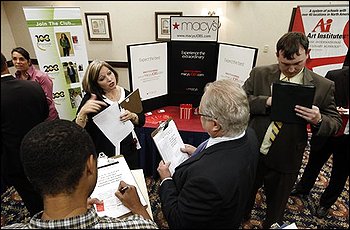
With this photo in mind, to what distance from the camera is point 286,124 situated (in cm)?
166

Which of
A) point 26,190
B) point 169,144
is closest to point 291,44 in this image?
point 169,144

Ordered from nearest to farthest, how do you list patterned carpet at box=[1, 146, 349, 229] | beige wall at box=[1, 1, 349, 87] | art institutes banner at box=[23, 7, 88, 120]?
patterned carpet at box=[1, 146, 349, 229] < art institutes banner at box=[23, 7, 88, 120] < beige wall at box=[1, 1, 349, 87]

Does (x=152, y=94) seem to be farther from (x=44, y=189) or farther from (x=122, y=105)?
(x=44, y=189)

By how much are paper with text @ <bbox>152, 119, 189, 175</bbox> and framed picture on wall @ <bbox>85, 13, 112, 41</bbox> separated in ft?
13.0

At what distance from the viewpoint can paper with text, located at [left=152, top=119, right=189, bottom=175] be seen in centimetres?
142

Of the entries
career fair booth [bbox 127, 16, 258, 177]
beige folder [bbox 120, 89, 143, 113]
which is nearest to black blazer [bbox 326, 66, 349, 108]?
career fair booth [bbox 127, 16, 258, 177]

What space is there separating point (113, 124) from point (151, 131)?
2.75 feet

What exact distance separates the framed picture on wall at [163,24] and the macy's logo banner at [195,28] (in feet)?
5.82

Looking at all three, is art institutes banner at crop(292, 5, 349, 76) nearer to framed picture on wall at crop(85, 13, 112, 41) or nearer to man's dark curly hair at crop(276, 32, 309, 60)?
man's dark curly hair at crop(276, 32, 309, 60)

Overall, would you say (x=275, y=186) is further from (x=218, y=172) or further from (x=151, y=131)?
(x=151, y=131)

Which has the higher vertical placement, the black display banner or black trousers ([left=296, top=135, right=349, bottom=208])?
A: the black display banner

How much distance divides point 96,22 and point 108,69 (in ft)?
11.0

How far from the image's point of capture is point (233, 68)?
287 cm

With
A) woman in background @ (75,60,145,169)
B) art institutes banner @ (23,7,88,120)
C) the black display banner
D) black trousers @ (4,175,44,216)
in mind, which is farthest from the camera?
art institutes banner @ (23,7,88,120)
